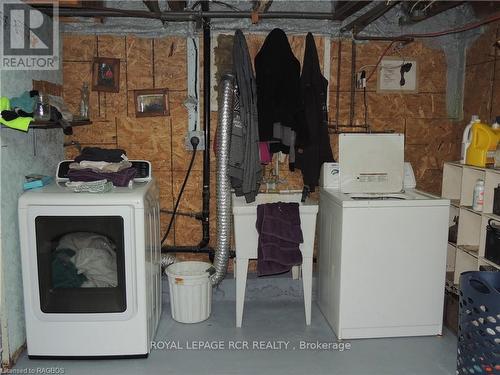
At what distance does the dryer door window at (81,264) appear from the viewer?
8.45ft

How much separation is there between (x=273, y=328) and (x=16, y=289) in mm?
1631

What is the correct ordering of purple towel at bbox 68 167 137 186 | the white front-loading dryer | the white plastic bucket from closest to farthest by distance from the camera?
the white front-loading dryer
purple towel at bbox 68 167 137 186
the white plastic bucket

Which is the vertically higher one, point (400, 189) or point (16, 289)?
point (400, 189)

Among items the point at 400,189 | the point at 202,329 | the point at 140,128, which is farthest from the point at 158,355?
the point at 400,189

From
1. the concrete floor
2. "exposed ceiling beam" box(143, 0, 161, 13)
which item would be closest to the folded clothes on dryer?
"exposed ceiling beam" box(143, 0, 161, 13)

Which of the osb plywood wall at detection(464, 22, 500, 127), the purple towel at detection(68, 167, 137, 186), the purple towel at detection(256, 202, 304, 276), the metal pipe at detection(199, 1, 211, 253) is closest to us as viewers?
the purple towel at detection(68, 167, 137, 186)

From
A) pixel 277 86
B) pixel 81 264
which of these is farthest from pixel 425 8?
pixel 81 264

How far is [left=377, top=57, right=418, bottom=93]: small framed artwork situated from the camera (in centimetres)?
370

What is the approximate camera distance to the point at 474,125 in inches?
121

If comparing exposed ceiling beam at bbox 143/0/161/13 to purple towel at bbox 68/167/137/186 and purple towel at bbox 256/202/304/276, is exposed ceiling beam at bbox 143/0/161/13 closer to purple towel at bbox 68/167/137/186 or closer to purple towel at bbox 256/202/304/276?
purple towel at bbox 68/167/137/186

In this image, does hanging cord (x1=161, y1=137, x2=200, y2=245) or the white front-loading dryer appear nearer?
the white front-loading dryer

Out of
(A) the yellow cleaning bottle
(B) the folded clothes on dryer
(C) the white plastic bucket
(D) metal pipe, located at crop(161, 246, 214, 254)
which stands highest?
(A) the yellow cleaning bottle

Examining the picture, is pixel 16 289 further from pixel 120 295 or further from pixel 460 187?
pixel 460 187

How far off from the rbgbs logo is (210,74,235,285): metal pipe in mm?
1185
